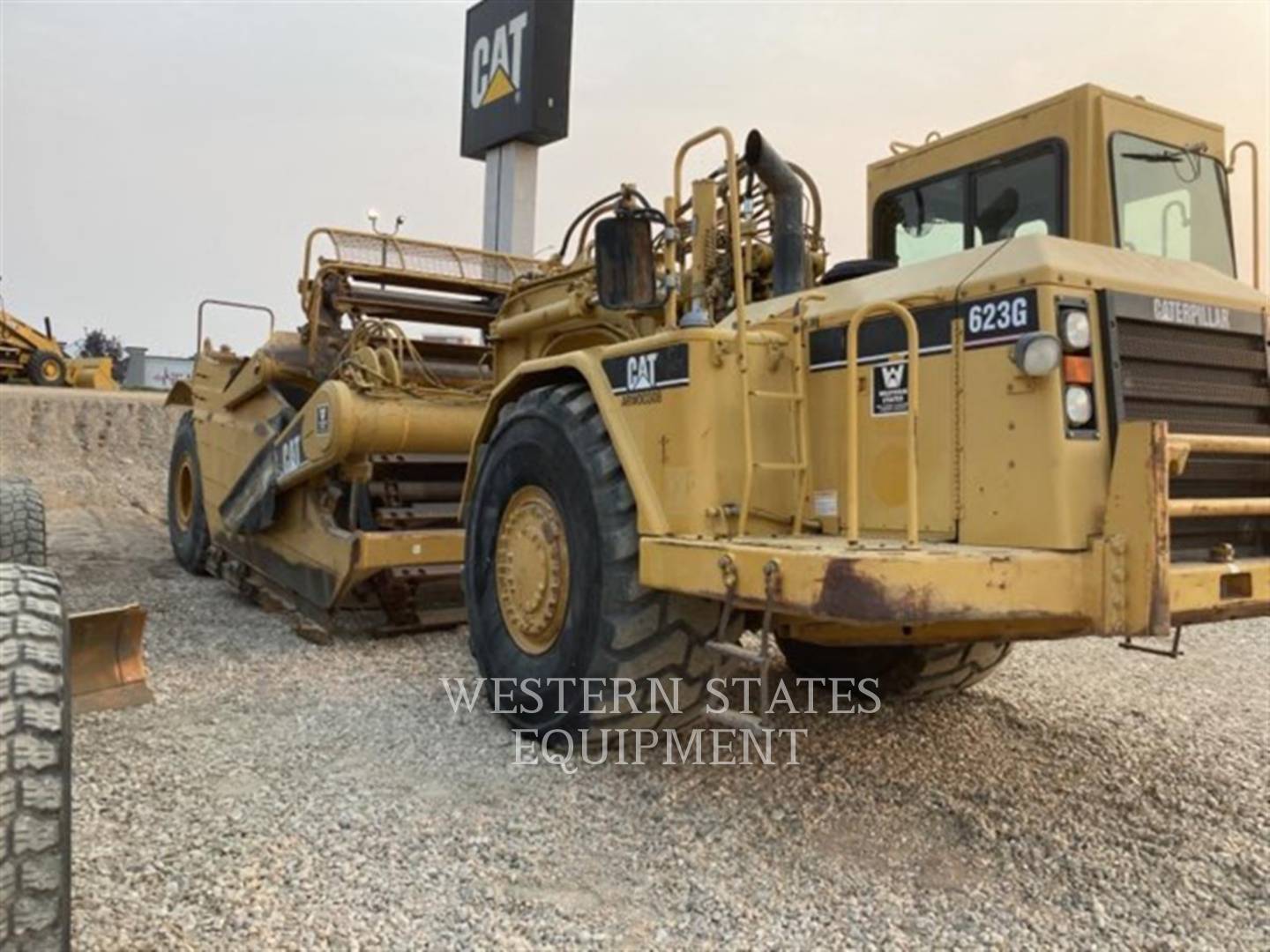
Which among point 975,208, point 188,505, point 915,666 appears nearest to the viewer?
point 975,208

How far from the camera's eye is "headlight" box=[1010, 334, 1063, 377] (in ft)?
9.50

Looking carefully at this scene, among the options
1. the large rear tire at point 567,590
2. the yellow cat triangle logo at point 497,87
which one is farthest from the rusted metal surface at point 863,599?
the yellow cat triangle logo at point 497,87

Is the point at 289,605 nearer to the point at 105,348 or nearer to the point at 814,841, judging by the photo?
the point at 814,841

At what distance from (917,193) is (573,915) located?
2.94 m

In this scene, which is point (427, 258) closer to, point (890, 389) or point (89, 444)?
point (890, 389)

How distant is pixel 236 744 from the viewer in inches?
158

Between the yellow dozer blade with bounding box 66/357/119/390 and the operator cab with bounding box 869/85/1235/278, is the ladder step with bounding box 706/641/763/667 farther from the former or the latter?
the yellow dozer blade with bounding box 66/357/119/390

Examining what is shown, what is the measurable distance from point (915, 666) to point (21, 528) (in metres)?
4.09

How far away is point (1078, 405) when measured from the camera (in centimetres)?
297

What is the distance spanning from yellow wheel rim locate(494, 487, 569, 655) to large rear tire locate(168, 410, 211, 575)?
4925 mm

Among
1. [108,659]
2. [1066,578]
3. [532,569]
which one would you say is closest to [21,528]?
[108,659]

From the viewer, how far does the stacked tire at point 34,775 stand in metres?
1.83

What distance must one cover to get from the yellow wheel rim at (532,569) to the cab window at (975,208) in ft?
5.51

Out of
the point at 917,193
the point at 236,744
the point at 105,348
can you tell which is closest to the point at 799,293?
the point at 917,193
